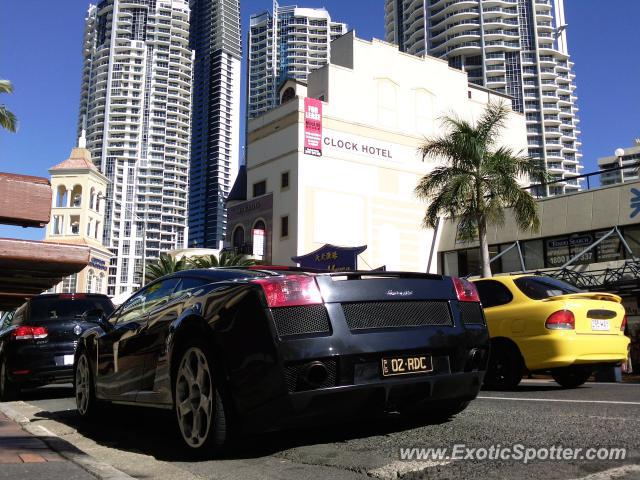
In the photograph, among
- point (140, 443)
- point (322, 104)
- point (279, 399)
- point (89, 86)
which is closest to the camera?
point (279, 399)

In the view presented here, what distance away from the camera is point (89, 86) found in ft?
534

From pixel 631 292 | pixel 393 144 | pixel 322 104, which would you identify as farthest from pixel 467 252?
pixel 631 292

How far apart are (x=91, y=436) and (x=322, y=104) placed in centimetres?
3826

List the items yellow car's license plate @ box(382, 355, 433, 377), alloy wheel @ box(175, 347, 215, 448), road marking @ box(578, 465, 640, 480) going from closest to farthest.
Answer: road marking @ box(578, 465, 640, 480) < yellow car's license plate @ box(382, 355, 433, 377) < alloy wheel @ box(175, 347, 215, 448)

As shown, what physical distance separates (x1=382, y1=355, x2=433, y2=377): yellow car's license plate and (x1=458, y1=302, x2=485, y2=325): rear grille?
51 cm

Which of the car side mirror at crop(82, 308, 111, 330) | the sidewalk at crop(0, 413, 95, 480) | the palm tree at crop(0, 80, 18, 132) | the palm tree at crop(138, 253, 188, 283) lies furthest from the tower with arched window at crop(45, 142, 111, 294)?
the sidewalk at crop(0, 413, 95, 480)

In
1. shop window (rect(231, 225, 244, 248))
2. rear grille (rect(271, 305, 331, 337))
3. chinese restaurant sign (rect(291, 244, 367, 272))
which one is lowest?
rear grille (rect(271, 305, 331, 337))

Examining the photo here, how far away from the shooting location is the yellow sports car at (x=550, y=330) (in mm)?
7363

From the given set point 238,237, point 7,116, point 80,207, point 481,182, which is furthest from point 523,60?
point 7,116

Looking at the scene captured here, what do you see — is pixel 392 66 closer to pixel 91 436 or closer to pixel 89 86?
pixel 91 436

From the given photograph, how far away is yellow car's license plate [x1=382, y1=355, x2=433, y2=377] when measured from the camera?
3.63 meters

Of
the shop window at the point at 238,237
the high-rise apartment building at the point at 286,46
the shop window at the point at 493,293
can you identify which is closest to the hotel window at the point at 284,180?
the shop window at the point at 238,237

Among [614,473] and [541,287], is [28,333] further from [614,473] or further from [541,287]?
[614,473]

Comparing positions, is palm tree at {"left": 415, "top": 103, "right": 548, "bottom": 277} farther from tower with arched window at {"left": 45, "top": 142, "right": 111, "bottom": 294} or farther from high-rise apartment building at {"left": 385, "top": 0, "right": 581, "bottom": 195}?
high-rise apartment building at {"left": 385, "top": 0, "right": 581, "bottom": 195}
